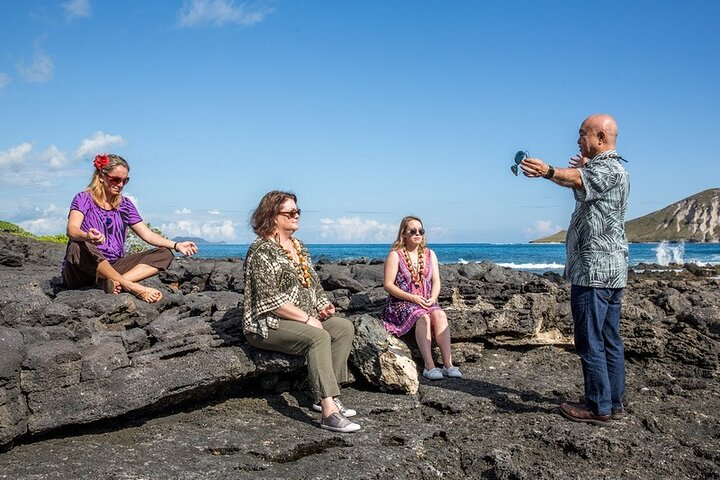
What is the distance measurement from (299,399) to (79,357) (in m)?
2.28

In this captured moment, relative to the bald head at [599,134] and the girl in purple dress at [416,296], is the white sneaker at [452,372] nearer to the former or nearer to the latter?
the girl in purple dress at [416,296]

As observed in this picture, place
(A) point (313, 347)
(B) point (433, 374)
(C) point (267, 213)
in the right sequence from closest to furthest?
(A) point (313, 347)
(C) point (267, 213)
(B) point (433, 374)

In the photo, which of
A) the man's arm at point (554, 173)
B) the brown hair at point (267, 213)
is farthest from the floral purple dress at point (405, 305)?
the man's arm at point (554, 173)

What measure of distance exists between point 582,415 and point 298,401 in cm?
282

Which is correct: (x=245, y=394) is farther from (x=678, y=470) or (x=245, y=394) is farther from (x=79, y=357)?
(x=678, y=470)

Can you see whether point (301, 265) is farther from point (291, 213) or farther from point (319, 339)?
point (319, 339)

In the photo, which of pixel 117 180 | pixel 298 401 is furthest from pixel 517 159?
pixel 117 180

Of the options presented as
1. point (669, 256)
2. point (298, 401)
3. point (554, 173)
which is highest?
point (554, 173)

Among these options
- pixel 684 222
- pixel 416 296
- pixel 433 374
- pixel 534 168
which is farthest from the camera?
pixel 684 222

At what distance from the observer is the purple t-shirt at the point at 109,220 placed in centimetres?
791

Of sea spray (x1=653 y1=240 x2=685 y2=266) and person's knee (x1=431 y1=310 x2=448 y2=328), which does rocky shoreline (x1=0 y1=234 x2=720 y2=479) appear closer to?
person's knee (x1=431 y1=310 x2=448 y2=328)

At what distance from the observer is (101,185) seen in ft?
26.4

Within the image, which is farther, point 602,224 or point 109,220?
point 109,220

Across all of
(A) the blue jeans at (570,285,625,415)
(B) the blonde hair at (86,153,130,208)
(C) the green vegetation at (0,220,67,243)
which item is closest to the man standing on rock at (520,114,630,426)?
(A) the blue jeans at (570,285,625,415)
